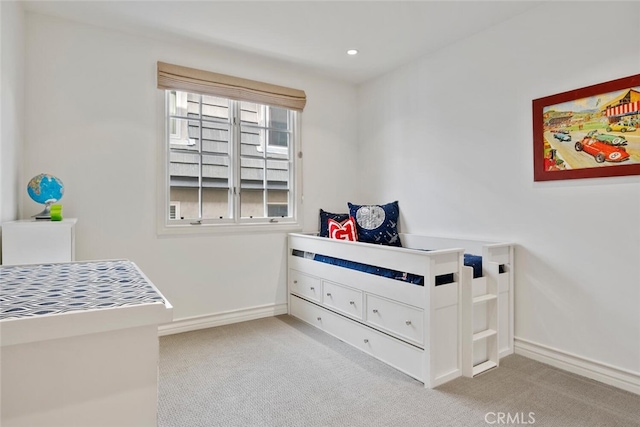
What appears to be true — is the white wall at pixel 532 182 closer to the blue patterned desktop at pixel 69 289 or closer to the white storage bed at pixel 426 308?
the white storage bed at pixel 426 308

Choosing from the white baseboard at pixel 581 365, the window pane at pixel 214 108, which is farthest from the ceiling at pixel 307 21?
the white baseboard at pixel 581 365

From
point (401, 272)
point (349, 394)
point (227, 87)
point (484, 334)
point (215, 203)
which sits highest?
point (227, 87)

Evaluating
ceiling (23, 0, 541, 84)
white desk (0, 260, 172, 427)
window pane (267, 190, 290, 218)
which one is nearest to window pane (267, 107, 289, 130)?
ceiling (23, 0, 541, 84)

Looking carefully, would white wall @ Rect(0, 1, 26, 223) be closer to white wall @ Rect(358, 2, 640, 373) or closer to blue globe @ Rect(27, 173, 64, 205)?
blue globe @ Rect(27, 173, 64, 205)

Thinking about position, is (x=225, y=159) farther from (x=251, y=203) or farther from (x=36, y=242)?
(x=36, y=242)

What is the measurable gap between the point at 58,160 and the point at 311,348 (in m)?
2.32

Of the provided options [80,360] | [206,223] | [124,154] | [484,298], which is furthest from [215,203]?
[80,360]

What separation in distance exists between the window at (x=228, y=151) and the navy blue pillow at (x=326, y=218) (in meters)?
0.27

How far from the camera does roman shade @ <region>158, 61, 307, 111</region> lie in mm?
3049

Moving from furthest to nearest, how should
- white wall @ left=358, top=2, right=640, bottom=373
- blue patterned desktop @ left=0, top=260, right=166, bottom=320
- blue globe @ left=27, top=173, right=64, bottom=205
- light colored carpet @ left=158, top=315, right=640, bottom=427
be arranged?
blue globe @ left=27, top=173, right=64, bottom=205, white wall @ left=358, top=2, right=640, bottom=373, light colored carpet @ left=158, top=315, right=640, bottom=427, blue patterned desktop @ left=0, top=260, right=166, bottom=320

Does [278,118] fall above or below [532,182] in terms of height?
A: above

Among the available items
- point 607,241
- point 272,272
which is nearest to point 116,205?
point 272,272

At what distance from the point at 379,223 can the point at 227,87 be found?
186cm

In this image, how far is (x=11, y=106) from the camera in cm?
224
